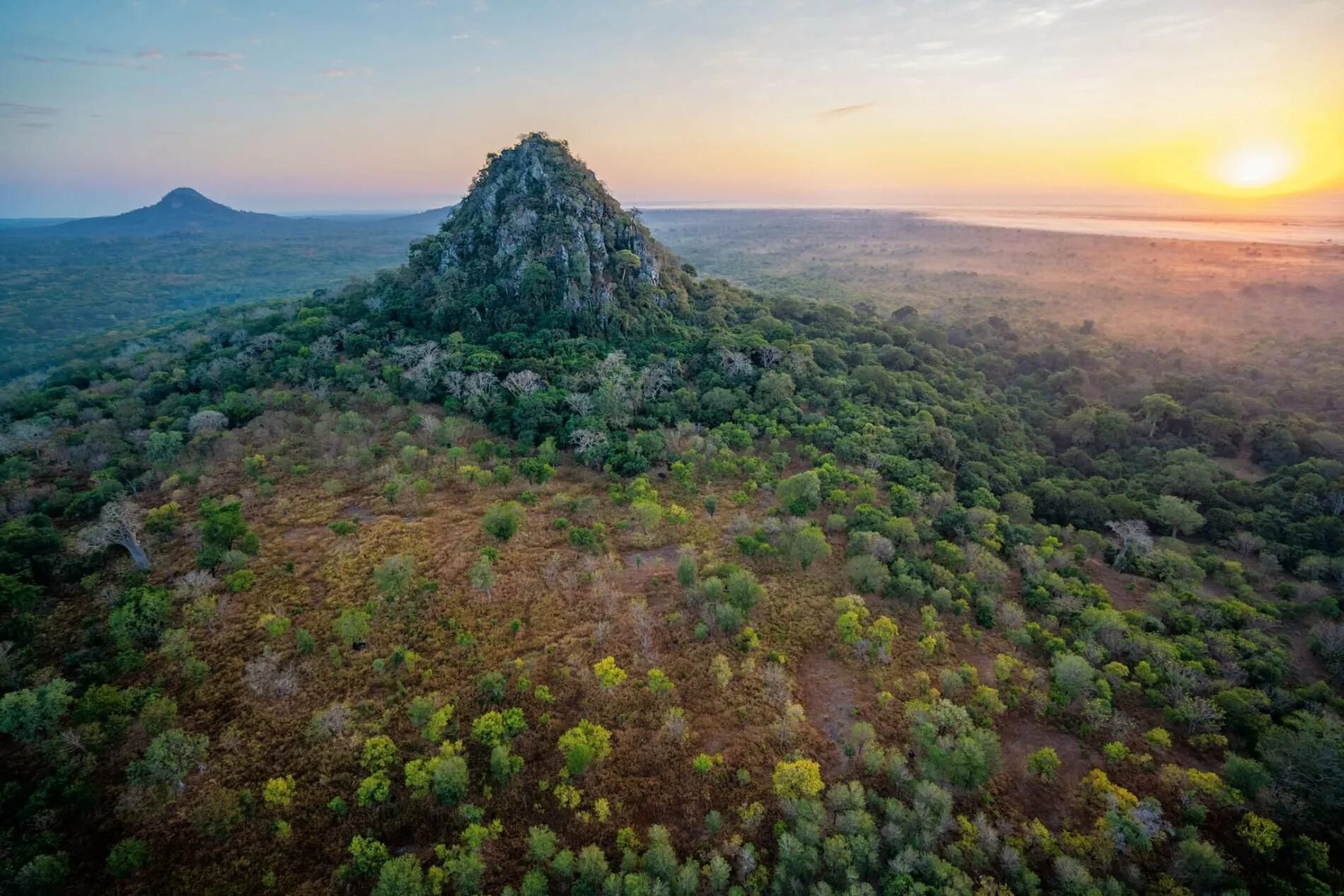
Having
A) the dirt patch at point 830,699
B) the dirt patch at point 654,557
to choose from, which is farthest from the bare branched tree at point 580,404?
the dirt patch at point 830,699

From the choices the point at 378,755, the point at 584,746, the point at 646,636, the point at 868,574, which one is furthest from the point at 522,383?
the point at 584,746

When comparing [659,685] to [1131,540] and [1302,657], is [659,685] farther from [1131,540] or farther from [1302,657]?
[1131,540]

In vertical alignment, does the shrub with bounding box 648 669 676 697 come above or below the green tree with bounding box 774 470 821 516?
below

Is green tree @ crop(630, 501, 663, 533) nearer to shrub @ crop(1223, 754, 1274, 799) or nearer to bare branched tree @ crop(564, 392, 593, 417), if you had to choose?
bare branched tree @ crop(564, 392, 593, 417)

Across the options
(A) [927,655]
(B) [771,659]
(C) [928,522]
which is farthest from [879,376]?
(B) [771,659]

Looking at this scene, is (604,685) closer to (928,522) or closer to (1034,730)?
(1034,730)

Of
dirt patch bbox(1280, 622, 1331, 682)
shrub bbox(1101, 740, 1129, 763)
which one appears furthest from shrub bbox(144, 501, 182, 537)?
dirt patch bbox(1280, 622, 1331, 682)

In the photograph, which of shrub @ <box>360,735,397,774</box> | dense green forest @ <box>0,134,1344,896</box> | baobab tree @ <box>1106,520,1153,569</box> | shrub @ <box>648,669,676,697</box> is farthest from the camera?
baobab tree @ <box>1106,520,1153,569</box>
